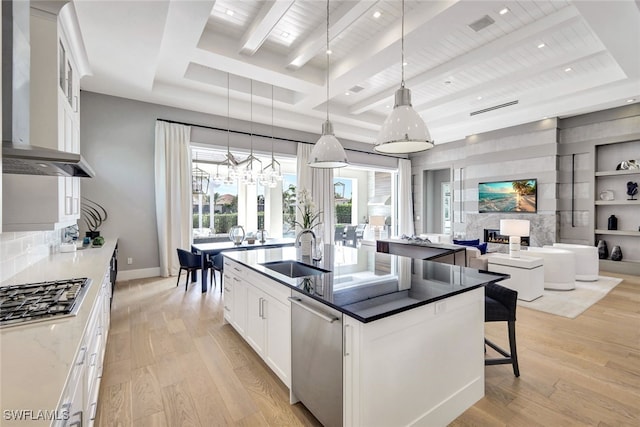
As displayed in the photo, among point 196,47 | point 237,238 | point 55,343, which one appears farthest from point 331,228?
point 55,343

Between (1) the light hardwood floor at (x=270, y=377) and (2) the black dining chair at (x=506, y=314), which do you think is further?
(2) the black dining chair at (x=506, y=314)

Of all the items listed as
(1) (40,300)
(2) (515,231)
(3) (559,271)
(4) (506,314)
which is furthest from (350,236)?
(1) (40,300)

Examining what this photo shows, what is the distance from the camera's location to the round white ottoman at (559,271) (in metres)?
4.86

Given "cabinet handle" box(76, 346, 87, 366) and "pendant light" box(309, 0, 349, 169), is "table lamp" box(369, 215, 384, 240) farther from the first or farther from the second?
"cabinet handle" box(76, 346, 87, 366)

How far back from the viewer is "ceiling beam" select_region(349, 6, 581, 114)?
3711 millimetres

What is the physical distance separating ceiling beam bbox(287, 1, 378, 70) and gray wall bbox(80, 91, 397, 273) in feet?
9.15

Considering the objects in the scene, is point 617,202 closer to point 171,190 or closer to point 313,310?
point 313,310

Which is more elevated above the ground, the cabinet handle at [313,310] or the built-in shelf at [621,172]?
the built-in shelf at [621,172]

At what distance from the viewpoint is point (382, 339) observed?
157cm

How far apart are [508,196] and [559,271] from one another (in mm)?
3236

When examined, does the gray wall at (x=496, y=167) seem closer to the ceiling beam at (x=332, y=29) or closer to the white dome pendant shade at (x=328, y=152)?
the ceiling beam at (x=332, y=29)

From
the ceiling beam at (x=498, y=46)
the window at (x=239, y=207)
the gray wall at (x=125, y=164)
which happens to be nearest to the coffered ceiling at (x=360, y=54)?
the ceiling beam at (x=498, y=46)

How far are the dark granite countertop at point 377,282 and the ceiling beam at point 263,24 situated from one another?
2763 millimetres

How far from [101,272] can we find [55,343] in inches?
55.8
